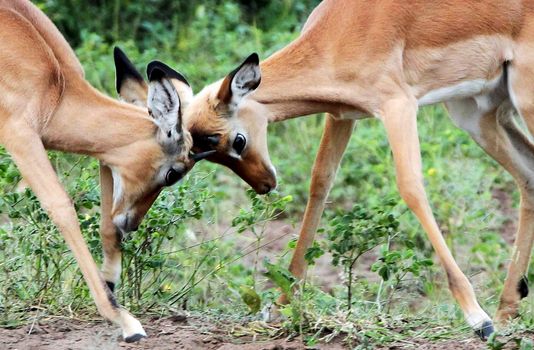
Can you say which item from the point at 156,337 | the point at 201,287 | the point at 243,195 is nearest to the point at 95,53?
the point at 243,195

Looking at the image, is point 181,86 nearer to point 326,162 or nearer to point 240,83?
point 240,83

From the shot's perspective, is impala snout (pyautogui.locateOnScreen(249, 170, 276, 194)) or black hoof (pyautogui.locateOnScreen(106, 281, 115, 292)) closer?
black hoof (pyautogui.locateOnScreen(106, 281, 115, 292))

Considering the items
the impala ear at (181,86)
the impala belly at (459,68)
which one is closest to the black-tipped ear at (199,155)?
the impala ear at (181,86)

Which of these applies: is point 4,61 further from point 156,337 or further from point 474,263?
point 474,263

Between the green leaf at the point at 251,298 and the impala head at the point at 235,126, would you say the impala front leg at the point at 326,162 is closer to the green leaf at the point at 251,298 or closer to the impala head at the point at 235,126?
the impala head at the point at 235,126

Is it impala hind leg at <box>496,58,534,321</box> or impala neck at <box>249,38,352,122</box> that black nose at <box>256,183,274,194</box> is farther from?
impala hind leg at <box>496,58,534,321</box>

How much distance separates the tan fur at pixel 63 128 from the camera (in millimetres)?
6258

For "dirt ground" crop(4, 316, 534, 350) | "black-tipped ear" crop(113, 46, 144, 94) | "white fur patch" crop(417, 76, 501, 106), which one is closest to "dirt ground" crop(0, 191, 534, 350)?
"dirt ground" crop(4, 316, 534, 350)

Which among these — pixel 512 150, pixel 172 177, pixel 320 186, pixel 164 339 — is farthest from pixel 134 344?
pixel 512 150

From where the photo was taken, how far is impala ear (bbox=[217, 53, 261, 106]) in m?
6.45

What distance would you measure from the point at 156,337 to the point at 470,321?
153cm

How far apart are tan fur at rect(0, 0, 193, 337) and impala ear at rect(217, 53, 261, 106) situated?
0.34 m

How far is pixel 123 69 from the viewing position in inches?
261

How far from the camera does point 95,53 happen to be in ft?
33.7
